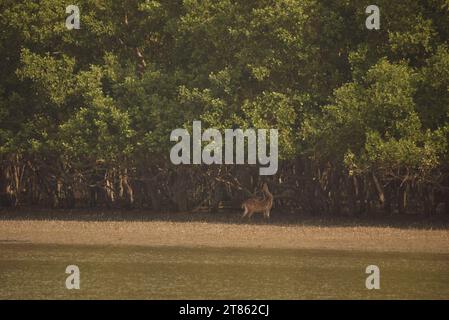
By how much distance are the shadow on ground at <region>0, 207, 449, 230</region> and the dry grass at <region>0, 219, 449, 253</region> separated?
139cm

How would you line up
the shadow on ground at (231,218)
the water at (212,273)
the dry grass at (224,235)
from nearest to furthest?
the water at (212,273)
the dry grass at (224,235)
the shadow on ground at (231,218)

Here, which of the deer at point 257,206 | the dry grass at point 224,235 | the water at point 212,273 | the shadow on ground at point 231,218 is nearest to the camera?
the water at point 212,273

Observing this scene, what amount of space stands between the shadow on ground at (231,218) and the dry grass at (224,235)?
1.39 m

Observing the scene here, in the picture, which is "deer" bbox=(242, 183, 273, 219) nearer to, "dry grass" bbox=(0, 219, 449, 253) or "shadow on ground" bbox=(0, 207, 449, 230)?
"shadow on ground" bbox=(0, 207, 449, 230)

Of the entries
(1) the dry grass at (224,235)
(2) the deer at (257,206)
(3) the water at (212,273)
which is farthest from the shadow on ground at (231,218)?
(3) the water at (212,273)

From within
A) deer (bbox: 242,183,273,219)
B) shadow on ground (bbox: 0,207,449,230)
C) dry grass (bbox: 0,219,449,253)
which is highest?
deer (bbox: 242,183,273,219)

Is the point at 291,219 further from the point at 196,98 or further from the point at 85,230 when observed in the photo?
the point at 85,230

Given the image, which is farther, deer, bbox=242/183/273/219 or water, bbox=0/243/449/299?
deer, bbox=242/183/273/219

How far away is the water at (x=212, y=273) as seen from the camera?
21469 millimetres

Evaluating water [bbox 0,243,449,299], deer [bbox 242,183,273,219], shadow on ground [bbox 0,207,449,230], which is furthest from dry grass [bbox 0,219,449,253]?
deer [bbox 242,183,273,219]

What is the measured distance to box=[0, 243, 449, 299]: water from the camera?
70.4 ft

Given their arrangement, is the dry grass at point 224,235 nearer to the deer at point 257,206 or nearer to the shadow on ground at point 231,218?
the shadow on ground at point 231,218

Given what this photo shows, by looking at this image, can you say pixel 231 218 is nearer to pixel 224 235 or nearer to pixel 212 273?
pixel 224 235

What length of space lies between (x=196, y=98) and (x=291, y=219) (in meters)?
5.74
